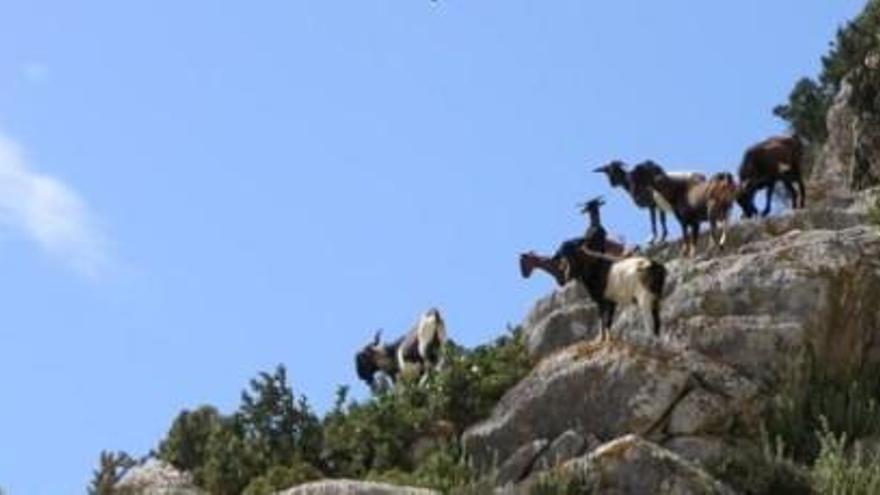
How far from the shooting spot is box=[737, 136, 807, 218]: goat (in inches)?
1340

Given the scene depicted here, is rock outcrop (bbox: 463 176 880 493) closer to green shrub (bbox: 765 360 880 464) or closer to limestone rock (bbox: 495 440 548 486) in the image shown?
limestone rock (bbox: 495 440 548 486)

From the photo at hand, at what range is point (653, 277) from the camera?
2761 centimetres

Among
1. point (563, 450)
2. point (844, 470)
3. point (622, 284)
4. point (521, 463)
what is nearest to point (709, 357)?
point (622, 284)

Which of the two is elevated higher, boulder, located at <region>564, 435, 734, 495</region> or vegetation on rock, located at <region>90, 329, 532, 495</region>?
vegetation on rock, located at <region>90, 329, 532, 495</region>

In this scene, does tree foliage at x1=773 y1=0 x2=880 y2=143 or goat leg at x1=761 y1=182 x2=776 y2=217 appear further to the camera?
tree foliage at x1=773 y1=0 x2=880 y2=143

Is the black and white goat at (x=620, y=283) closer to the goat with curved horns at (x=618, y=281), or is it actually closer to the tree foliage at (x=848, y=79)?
the goat with curved horns at (x=618, y=281)

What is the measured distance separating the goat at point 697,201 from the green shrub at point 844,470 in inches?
317

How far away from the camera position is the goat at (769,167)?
34.0 metres

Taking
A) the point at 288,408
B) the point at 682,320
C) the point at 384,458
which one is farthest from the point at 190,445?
the point at 682,320

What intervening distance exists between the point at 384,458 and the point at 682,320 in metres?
4.08

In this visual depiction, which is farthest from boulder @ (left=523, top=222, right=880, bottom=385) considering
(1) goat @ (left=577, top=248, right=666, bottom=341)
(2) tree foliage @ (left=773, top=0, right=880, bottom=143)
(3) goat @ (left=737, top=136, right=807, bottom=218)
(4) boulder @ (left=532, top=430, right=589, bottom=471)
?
(2) tree foliage @ (left=773, top=0, right=880, bottom=143)

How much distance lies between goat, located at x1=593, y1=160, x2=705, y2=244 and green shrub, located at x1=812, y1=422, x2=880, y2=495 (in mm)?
9618

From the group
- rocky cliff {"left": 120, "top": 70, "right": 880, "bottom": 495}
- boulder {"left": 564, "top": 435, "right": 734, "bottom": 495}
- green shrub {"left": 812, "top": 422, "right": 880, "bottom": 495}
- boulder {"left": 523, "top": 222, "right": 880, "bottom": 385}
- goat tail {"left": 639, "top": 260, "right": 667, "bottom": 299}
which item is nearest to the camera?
green shrub {"left": 812, "top": 422, "right": 880, "bottom": 495}

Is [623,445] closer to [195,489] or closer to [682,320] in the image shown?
[682,320]
